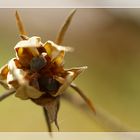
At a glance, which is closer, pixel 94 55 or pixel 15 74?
pixel 15 74

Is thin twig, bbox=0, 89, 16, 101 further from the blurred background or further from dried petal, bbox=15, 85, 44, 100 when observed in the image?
the blurred background

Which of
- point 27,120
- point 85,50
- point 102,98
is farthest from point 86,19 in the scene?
point 27,120

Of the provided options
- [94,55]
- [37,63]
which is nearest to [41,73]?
[37,63]

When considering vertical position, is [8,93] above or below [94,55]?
above

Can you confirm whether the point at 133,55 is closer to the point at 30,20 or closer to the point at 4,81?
the point at 30,20

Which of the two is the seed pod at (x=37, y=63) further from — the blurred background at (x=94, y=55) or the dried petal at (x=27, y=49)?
the blurred background at (x=94, y=55)

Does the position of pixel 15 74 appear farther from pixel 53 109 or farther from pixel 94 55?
pixel 94 55
